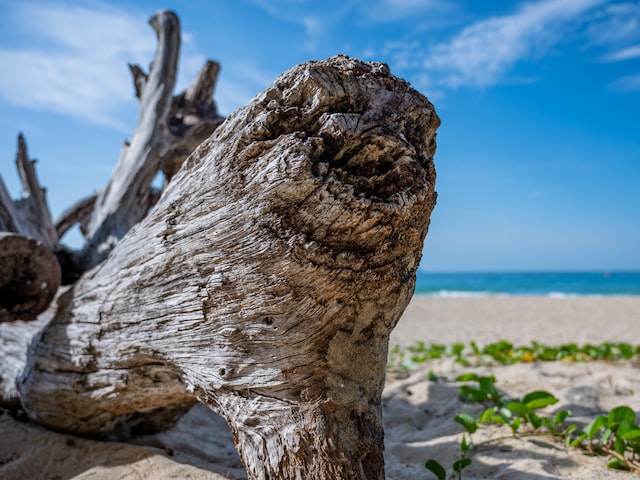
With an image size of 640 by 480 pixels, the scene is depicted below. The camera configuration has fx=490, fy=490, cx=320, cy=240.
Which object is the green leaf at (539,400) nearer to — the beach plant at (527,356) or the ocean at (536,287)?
the beach plant at (527,356)

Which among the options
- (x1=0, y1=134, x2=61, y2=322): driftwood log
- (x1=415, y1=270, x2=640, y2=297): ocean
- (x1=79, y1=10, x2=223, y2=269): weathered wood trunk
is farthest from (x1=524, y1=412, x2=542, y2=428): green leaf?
(x1=415, y1=270, x2=640, y2=297): ocean

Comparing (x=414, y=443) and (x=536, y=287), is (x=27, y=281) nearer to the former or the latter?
(x=414, y=443)

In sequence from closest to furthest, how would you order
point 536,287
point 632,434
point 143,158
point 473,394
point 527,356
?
point 632,434, point 473,394, point 143,158, point 527,356, point 536,287

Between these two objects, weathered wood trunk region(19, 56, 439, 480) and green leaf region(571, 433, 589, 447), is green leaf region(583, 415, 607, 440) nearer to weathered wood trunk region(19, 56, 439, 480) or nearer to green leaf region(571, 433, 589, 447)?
green leaf region(571, 433, 589, 447)

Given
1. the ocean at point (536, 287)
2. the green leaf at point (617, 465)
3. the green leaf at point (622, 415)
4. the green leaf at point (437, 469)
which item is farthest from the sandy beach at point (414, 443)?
the ocean at point (536, 287)

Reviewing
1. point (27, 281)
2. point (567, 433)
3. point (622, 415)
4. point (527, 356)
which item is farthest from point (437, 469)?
point (527, 356)

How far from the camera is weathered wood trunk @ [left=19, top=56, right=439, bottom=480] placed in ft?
5.44

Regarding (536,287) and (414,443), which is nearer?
(414,443)

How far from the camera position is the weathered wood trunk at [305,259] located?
5.44 feet

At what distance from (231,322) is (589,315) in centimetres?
1573

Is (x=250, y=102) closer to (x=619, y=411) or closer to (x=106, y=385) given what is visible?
(x=106, y=385)

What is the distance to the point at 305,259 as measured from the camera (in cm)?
165

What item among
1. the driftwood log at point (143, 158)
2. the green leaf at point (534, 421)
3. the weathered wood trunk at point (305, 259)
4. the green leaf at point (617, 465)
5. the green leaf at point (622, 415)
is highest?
A: the driftwood log at point (143, 158)

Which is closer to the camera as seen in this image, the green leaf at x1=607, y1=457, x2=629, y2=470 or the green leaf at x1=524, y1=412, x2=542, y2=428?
the green leaf at x1=607, y1=457, x2=629, y2=470
